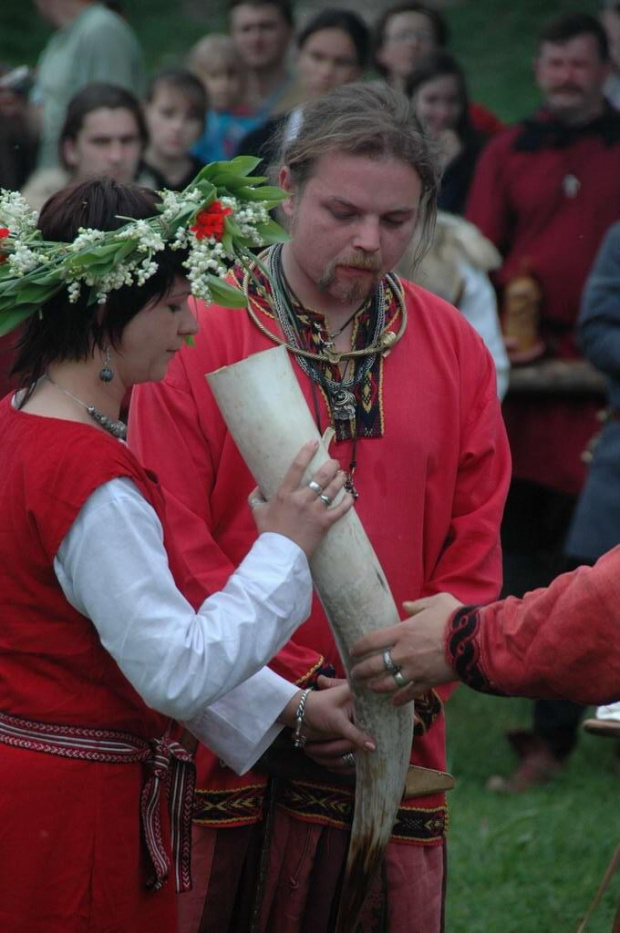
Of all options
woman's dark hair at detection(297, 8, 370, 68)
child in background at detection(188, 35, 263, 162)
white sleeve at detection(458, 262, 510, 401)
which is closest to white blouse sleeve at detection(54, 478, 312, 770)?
white sleeve at detection(458, 262, 510, 401)

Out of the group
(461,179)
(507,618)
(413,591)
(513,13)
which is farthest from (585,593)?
(513,13)

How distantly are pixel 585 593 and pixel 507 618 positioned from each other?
19 cm

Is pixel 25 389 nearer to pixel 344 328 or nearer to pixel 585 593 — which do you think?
pixel 344 328

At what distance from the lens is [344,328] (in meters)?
3.52

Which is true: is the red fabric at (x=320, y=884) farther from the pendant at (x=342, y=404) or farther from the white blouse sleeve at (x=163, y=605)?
the pendant at (x=342, y=404)

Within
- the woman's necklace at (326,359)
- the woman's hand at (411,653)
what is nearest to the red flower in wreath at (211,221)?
the woman's necklace at (326,359)

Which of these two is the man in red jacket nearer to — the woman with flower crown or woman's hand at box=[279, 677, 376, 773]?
woman's hand at box=[279, 677, 376, 773]

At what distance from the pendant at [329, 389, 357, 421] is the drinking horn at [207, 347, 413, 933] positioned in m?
0.26

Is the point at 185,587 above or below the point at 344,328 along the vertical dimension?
below

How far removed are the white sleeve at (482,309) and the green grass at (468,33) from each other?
23.9ft

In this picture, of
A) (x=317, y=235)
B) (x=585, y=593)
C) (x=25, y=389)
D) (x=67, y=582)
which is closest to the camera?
(x=67, y=582)

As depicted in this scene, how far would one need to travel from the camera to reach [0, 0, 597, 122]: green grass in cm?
1434

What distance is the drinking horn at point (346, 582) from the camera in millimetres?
3057

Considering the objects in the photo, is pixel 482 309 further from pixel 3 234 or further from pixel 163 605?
pixel 163 605
